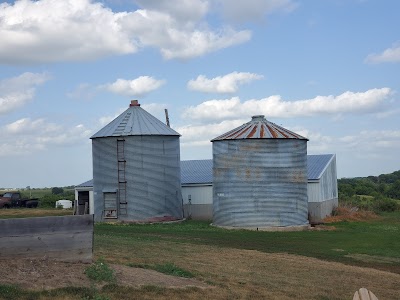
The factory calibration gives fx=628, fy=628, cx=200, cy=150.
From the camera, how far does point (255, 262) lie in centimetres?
2123

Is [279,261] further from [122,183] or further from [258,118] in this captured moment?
[122,183]

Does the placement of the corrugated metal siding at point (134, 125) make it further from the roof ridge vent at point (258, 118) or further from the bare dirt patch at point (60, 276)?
the bare dirt patch at point (60, 276)

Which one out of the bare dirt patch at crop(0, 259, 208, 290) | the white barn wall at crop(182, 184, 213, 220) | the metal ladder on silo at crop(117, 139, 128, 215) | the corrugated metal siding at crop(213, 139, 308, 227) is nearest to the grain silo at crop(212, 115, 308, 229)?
the corrugated metal siding at crop(213, 139, 308, 227)

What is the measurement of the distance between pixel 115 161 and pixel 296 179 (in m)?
12.9

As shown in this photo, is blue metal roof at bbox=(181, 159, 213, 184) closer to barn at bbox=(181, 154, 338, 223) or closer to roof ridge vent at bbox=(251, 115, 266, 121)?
barn at bbox=(181, 154, 338, 223)

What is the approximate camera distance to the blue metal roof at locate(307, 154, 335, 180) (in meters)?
47.3

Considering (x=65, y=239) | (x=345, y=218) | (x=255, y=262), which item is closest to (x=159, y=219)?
(x=345, y=218)

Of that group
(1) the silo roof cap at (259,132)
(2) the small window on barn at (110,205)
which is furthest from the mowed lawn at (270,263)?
(2) the small window on barn at (110,205)

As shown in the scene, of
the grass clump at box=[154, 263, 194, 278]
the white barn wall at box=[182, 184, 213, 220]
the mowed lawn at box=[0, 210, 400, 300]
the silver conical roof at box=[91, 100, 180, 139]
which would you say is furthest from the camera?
the white barn wall at box=[182, 184, 213, 220]

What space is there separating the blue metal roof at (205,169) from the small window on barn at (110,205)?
826 centimetres

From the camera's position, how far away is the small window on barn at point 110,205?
44.1 metres

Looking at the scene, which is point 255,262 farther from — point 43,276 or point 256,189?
point 256,189

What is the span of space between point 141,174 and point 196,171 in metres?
11.2

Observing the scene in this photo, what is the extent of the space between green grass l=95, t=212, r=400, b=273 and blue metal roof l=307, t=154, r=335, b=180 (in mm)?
5501
